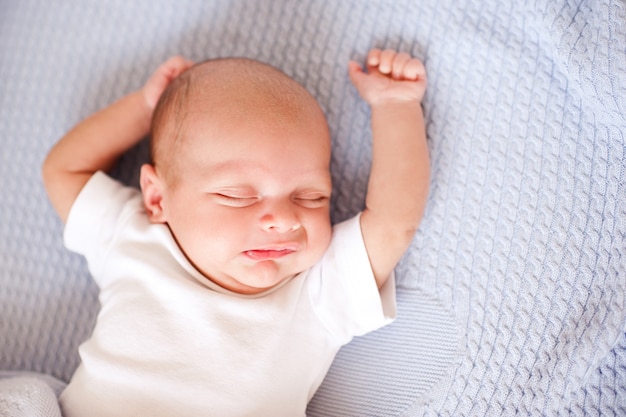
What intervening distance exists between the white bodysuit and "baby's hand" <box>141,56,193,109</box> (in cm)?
29

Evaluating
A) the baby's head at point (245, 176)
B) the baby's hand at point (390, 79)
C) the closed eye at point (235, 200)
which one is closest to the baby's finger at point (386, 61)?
the baby's hand at point (390, 79)

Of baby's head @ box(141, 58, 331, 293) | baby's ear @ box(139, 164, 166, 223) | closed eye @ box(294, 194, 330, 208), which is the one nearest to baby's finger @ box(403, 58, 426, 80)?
baby's head @ box(141, 58, 331, 293)

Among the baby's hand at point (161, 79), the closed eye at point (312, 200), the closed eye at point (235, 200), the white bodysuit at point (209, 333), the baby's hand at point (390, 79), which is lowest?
the white bodysuit at point (209, 333)

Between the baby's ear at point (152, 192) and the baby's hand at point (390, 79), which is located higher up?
the baby's hand at point (390, 79)

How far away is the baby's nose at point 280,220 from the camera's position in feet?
3.69

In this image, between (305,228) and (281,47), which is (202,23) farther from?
(305,228)

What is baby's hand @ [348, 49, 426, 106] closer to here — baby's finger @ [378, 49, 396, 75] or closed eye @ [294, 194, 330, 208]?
baby's finger @ [378, 49, 396, 75]

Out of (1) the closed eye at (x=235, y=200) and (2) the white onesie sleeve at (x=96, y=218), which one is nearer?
(1) the closed eye at (x=235, y=200)

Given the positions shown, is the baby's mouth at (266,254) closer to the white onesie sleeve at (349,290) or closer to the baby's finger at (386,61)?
the white onesie sleeve at (349,290)

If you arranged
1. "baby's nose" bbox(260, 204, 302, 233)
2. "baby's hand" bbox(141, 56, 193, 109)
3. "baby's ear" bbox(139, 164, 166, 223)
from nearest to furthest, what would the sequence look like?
"baby's nose" bbox(260, 204, 302, 233)
"baby's ear" bbox(139, 164, 166, 223)
"baby's hand" bbox(141, 56, 193, 109)

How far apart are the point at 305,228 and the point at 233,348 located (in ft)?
0.87

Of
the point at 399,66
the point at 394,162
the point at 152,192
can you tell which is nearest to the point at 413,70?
the point at 399,66

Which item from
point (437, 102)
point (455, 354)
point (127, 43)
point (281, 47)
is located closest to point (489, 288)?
point (455, 354)

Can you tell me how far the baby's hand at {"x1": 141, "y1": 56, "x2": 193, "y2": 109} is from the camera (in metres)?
1.36
